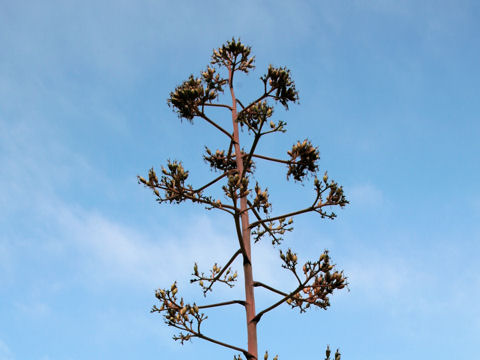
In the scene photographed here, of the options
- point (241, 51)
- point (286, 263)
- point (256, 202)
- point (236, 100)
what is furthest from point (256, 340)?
point (241, 51)

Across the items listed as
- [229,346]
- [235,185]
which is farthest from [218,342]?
[235,185]

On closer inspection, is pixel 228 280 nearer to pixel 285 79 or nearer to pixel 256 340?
pixel 256 340

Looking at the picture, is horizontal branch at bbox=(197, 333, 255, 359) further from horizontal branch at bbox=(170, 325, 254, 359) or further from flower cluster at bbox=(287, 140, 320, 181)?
flower cluster at bbox=(287, 140, 320, 181)

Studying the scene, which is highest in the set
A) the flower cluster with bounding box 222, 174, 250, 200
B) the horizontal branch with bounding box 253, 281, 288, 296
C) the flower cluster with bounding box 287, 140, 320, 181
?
the flower cluster with bounding box 287, 140, 320, 181

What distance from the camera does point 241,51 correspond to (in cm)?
1191

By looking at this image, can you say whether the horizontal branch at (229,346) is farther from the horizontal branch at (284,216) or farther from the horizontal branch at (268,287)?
the horizontal branch at (284,216)

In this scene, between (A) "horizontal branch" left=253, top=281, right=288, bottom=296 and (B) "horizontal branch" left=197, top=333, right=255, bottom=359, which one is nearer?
(B) "horizontal branch" left=197, top=333, right=255, bottom=359

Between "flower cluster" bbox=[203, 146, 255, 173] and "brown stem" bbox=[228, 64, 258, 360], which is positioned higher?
"flower cluster" bbox=[203, 146, 255, 173]

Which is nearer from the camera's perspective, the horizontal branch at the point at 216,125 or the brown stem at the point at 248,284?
the brown stem at the point at 248,284

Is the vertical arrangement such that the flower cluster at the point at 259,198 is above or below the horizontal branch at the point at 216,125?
below

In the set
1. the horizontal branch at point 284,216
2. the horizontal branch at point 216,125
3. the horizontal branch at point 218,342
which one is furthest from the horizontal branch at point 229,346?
the horizontal branch at point 216,125

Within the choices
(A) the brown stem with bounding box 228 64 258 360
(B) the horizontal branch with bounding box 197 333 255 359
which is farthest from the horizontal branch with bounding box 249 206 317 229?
(B) the horizontal branch with bounding box 197 333 255 359

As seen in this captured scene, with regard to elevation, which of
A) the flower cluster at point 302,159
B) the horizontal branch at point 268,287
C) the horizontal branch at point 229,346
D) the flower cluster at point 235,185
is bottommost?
the horizontal branch at point 229,346

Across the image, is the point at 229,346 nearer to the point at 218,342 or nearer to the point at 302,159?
the point at 218,342
